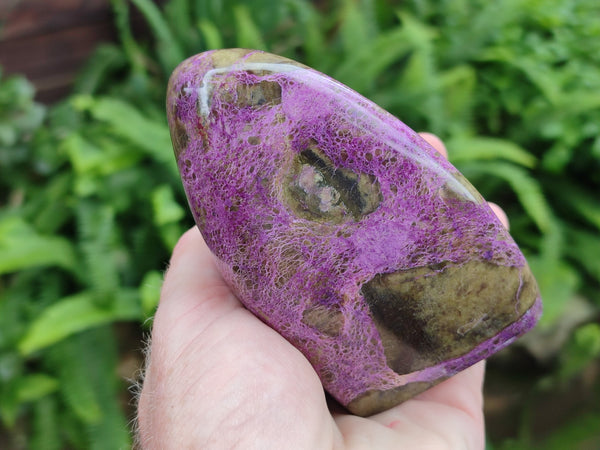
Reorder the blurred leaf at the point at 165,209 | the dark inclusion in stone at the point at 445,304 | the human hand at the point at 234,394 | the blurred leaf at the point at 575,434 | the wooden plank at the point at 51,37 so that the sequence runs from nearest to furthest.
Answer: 1. the human hand at the point at 234,394
2. the dark inclusion in stone at the point at 445,304
3. the blurred leaf at the point at 165,209
4. the blurred leaf at the point at 575,434
5. the wooden plank at the point at 51,37

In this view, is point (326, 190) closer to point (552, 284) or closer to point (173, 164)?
point (173, 164)

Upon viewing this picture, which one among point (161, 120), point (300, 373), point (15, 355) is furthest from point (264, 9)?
point (300, 373)

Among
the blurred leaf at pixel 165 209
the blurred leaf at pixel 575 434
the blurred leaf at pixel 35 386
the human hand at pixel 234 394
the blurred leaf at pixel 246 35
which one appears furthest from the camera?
the blurred leaf at pixel 246 35

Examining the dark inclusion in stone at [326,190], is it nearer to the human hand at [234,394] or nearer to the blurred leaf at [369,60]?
the human hand at [234,394]

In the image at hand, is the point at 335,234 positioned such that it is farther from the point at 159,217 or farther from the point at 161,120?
the point at 161,120

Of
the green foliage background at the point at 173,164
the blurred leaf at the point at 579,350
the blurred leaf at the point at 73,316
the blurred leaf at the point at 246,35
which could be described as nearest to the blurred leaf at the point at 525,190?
the green foliage background at the point at 173,164

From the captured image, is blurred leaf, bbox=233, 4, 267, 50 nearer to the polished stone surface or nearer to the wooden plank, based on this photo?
the wooden plank
